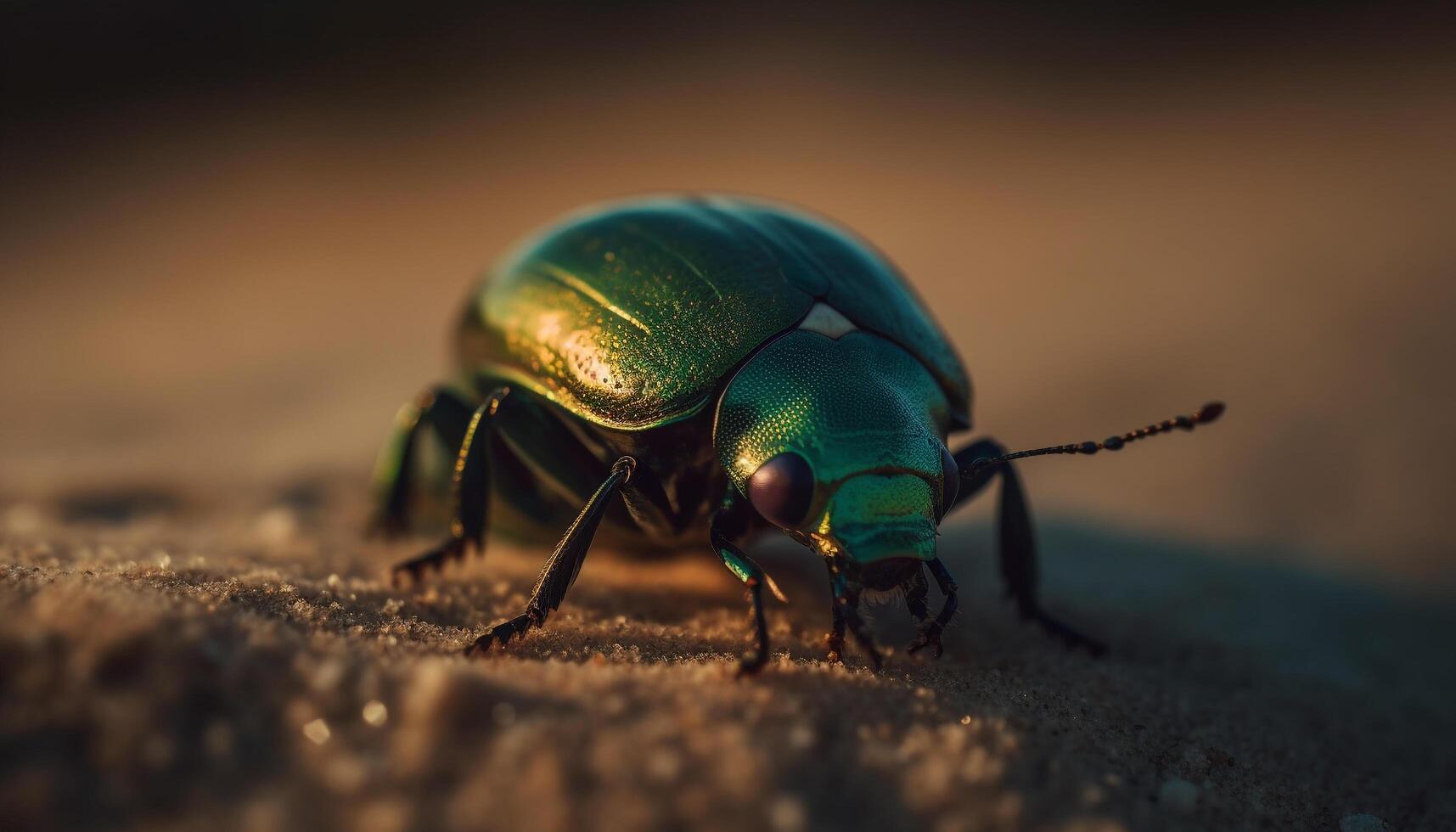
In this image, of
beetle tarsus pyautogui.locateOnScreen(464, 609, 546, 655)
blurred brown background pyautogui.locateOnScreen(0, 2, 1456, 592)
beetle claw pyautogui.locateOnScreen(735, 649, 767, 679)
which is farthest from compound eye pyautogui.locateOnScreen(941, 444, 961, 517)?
blurred brown background pyautogui.locateOnScreen(0, 2, 1456, 592)

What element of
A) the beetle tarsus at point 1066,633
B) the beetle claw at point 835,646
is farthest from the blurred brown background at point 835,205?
the beetle claw at point 835,646

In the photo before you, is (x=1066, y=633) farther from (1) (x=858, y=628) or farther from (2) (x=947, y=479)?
(1) (x=858, y=628)

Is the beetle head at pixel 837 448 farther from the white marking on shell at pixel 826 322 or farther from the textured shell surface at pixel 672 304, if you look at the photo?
the textured shell surface at pixel 672 304

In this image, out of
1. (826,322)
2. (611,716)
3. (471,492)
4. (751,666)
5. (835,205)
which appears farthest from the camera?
(835,205)

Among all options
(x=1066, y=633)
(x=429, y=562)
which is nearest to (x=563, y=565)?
(x=429, y=562)

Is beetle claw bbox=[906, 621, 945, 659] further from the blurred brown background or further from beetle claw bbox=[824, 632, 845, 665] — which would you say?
the blurred brown background

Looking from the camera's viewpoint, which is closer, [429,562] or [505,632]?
[505,632]

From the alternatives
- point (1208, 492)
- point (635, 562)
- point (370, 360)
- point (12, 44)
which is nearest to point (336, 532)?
point (635, 562)
